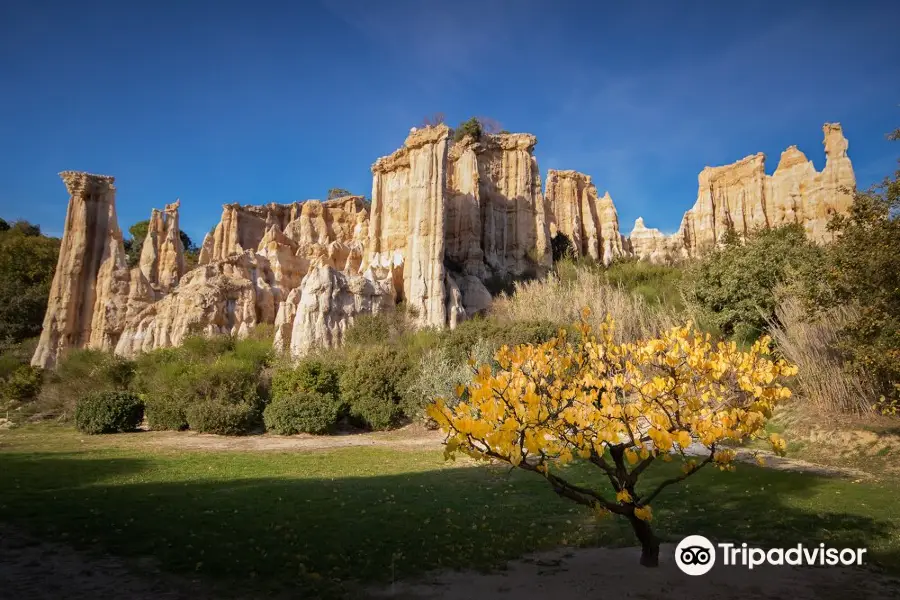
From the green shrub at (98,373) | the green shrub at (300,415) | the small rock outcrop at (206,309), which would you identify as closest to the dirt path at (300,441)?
the green shrub at (300,415)

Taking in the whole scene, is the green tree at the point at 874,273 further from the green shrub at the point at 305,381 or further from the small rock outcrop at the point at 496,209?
the small rock outcrop at the point at 496,209

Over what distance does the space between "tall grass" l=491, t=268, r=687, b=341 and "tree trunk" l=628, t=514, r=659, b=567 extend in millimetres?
17080

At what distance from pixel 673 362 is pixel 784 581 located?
239cm

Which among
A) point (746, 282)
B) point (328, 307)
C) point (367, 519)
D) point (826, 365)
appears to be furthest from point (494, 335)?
point (367, 519)

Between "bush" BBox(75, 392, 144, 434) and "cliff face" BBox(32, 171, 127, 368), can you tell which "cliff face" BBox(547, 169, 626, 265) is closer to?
"cliff face" BBox(32, 171, 127, 368)

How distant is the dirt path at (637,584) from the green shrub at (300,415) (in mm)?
15621

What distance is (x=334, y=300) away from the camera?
3106 centimetres

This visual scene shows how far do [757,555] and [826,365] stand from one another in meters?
11.9

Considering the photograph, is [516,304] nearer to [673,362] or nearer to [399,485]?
[399,485]

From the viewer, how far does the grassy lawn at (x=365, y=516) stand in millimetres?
5484

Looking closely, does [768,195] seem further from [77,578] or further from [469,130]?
[77,578]

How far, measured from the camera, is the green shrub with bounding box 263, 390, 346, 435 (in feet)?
64.5

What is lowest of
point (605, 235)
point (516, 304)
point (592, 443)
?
point (592, 443)

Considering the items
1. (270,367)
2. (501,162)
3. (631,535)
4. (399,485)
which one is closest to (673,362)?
(631,535)
